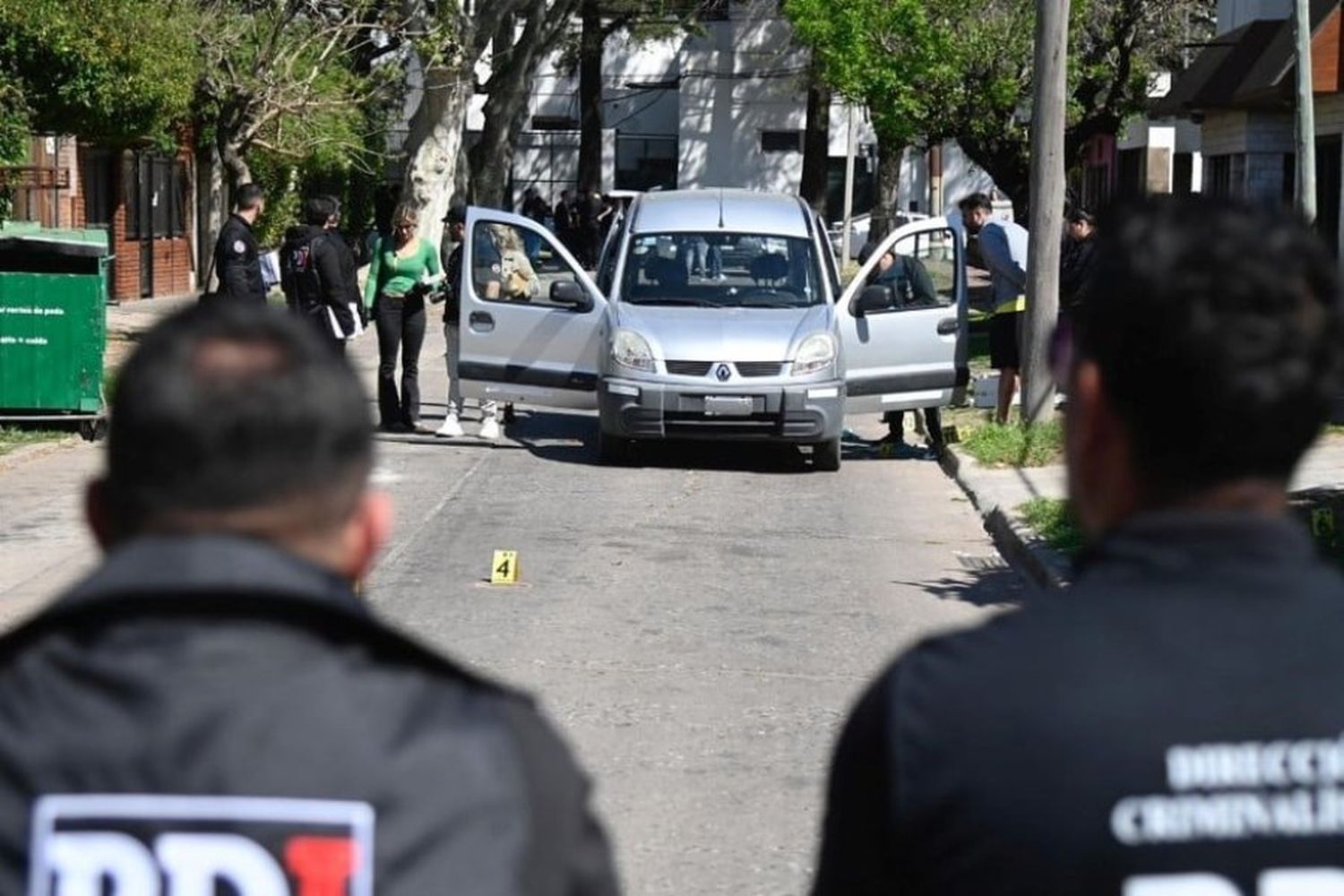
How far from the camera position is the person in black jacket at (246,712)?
2.15m

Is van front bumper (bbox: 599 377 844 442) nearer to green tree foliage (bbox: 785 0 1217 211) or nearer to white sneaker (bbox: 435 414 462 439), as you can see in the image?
white sneaker (bbox: 435 414 462 439)

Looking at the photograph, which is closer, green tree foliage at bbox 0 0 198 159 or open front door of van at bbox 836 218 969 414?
open front door of van at bbox 836 218 969 414

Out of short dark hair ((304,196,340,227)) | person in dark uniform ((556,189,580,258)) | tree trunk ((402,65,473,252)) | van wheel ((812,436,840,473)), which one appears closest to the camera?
van wheel ((812,436,840,473))

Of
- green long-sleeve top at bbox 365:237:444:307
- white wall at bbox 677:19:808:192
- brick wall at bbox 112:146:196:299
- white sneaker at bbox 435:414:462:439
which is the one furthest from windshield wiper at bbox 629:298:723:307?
white wall at bbox 677:19:808:192

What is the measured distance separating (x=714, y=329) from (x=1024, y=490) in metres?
2.81

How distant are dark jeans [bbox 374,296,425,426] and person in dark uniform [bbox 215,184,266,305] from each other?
1219 mm

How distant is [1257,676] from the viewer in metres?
2.30

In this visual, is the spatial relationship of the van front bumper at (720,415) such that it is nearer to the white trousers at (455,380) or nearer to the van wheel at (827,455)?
the van wheel at (827,455)

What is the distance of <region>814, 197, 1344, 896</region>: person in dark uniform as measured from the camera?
2.24m

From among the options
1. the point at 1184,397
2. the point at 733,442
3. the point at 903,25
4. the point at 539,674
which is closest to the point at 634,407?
the point at 733,442

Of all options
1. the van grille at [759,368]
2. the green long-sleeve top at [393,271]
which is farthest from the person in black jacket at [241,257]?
the van grille at [759,368]

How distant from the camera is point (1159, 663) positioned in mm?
2285

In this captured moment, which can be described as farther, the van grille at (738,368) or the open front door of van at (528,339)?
the open front door of van at (528,339)

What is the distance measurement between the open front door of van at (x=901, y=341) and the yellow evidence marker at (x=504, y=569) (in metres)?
5.82
